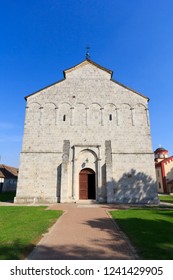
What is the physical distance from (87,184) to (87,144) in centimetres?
431

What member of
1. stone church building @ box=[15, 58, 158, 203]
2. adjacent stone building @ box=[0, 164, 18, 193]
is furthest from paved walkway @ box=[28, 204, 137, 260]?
adjacent stone building @ box=[0, 164, 18, 193]

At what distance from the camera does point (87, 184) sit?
65.8ft

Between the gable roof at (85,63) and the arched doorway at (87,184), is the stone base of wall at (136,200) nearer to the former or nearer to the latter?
the arched doorway at (87,184)

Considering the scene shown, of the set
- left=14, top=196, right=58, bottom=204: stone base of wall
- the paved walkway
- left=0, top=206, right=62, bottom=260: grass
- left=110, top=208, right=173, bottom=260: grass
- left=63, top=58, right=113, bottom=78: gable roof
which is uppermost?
left=63, top=58, right=113, bottom=78: gable roof

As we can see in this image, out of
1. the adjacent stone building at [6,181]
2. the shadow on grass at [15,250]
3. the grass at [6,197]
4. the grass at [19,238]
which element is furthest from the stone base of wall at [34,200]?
the adjacent stone building at [6,181]

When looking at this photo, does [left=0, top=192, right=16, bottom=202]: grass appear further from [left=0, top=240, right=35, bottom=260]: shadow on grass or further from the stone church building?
[left=0, top=240, right=35, bottom=260]: shadow on grass

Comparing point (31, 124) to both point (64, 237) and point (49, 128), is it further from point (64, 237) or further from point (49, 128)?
point (64, 237)

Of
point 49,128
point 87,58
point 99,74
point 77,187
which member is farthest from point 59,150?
point 87,58

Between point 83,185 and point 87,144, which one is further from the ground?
point 87,144

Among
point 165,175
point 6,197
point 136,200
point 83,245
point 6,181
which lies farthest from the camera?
point 6,181

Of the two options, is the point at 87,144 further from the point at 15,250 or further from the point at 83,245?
the point at 15,250

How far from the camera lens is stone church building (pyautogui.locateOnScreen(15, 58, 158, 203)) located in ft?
63.2

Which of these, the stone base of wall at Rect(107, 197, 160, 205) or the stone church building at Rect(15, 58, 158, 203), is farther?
the stone church building at Rect(15, 58, 158, 203)

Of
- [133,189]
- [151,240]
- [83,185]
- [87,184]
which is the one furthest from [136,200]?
[151,240]
